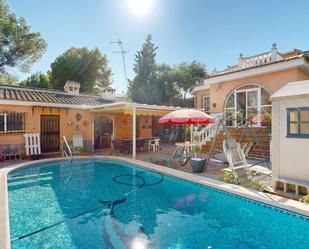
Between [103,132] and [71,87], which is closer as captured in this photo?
[103,132]

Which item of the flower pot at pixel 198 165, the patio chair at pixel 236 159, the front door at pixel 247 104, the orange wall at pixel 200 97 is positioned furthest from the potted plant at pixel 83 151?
the orange wall at pixel 200 97

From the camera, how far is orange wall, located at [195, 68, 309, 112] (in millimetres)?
13383

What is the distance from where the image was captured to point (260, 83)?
49.0 ft

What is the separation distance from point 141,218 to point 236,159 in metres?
5.47

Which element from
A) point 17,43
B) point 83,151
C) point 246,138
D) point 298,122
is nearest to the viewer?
point 298,122

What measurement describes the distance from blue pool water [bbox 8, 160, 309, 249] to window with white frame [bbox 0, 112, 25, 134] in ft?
17.5

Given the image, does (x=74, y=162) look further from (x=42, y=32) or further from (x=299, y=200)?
(x=42, y=32)

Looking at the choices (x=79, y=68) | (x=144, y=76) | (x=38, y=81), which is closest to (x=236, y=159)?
(x=144, y=76)

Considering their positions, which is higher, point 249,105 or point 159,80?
point 159,80

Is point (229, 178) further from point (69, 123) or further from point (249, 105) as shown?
point (69, 123)

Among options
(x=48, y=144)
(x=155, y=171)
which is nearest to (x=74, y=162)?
(x=48, y=144)

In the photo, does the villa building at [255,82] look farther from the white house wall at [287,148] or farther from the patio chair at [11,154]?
the patio chair at [11,154]

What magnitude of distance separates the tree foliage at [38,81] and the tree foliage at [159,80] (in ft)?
51.7

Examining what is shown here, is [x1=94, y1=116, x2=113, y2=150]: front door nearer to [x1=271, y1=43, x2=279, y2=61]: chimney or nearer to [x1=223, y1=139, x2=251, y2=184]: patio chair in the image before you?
[x1=223, y1=139, x2=251, y2=184]: patio chair
